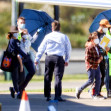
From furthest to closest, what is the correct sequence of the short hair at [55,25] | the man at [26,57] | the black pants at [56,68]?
1. the man at [26,57]
2. the short hair at [55,25]
3. the black pants at [56,68]

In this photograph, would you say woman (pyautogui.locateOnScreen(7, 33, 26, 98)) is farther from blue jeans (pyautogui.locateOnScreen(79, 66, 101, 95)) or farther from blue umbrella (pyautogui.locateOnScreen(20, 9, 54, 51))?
blue jeans (pyautogui.locateOnScreen(79, 66, 101, 95))

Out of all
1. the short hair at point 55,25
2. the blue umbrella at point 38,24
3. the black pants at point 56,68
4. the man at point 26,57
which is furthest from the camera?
the blue umbrella at point 38,24

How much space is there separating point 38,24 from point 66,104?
2968 mm

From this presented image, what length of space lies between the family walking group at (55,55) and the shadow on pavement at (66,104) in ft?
0.91

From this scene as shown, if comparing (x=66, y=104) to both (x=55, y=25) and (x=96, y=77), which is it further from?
(x=55, y=25)

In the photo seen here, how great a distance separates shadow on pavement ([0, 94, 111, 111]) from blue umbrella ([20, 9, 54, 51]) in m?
1.50

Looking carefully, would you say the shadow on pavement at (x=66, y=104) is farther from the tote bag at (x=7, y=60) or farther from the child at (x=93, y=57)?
the tote bag at (x=7, y=60)

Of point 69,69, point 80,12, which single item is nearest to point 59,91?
point 69,69

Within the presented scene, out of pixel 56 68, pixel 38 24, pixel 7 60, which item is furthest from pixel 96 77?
pixel 38 24

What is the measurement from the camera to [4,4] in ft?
186

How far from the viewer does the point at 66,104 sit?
1254 centimetres

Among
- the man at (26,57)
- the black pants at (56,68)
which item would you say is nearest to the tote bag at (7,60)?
the man at (26,57)

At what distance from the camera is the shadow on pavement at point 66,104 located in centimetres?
1178

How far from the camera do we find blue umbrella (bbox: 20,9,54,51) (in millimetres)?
14586
